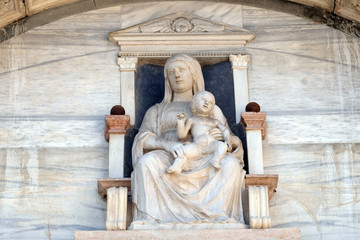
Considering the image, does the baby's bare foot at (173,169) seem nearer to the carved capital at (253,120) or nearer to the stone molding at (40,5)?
the carved capital at (253,120)

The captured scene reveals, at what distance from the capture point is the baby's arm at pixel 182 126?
8514mm

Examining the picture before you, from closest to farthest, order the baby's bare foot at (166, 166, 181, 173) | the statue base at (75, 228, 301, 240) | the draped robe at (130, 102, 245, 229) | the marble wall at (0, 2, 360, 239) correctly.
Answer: the statue base at (75, 228, 301, 240) → the draped robe at (130, 102, 245, 229) → the baby's bare foot at (166, 166, 181, 173) → the marble wall at (0, 2, 360, 239)

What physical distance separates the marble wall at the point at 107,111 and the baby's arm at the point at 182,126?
2.80 ft

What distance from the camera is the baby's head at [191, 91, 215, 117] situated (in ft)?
28.4

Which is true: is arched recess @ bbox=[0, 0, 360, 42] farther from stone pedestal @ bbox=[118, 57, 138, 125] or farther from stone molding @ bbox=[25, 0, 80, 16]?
stone pedestal @ bbox=[118, 57, 138, 125]

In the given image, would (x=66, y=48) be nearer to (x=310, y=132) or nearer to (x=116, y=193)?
(x=116, y=193)

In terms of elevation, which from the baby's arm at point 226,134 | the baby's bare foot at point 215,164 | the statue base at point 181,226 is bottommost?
the statue base at point 181,226

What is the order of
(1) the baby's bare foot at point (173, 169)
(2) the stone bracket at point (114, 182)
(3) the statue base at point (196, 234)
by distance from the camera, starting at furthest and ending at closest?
(2) the stone bracket at point (114, 182) < (1) the baby's bare foot at point (173, 169) < (3) the statue base at point (196, 234)

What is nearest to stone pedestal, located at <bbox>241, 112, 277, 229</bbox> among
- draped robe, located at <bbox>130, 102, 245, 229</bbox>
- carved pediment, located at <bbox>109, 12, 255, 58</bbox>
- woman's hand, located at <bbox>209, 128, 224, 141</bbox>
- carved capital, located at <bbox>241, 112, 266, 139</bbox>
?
carved capital, located at <bbox>241, 112, 266, 139</bbox>

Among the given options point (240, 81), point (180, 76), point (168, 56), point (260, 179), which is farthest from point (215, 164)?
point (168, 56)

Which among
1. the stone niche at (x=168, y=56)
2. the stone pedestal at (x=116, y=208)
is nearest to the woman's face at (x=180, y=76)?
the stone niche at (x=168, y=56)

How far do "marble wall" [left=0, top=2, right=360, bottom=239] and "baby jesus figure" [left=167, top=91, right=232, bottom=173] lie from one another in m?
0.69

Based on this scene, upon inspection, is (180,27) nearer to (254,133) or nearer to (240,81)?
(240,81)

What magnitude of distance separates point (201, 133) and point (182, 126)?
0.61 feet
